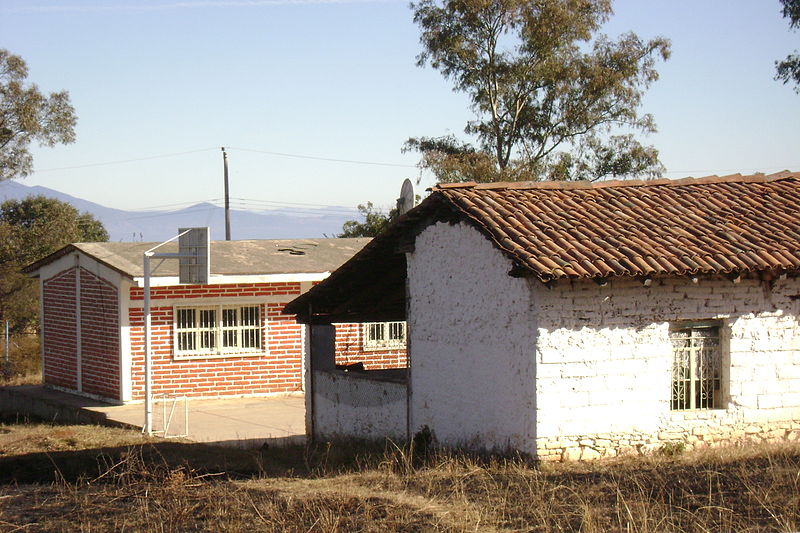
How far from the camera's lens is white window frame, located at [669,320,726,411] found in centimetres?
1298

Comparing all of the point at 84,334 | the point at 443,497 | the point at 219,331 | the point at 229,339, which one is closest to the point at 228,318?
the point at 219,331

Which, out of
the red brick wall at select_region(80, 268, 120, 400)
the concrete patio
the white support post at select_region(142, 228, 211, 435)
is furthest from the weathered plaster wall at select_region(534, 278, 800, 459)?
the red brick wall at select_region(80, 268, 120, 400)

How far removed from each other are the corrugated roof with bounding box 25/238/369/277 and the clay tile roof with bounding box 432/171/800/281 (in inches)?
389

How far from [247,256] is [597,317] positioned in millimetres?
13488

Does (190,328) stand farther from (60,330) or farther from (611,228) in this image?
(611,228)

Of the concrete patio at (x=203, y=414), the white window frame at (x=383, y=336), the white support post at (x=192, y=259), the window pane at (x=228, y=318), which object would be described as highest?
the white support post at (x=192, y=259)

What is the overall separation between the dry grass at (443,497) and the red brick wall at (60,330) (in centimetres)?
1071

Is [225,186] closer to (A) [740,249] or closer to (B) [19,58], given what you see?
(B) [19,58]

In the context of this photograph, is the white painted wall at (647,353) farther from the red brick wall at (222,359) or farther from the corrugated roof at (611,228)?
the red brick wall at (222,359)

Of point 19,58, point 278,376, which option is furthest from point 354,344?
point 19,58

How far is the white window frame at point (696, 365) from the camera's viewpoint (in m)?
13.0

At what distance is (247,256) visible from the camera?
24.4 metres

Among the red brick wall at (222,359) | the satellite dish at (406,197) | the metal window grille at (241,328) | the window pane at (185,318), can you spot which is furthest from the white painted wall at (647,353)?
the window pane at (185,318)

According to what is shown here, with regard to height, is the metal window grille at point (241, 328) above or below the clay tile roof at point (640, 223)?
below
